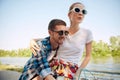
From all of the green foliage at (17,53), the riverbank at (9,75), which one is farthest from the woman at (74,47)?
the riverbank at (9,75)

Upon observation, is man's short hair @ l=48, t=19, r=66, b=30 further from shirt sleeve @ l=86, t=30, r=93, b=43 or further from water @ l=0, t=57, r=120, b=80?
water @ l=0, t=57, r=120, b=80

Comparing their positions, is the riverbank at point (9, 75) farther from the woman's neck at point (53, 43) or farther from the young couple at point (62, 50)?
the woman's neck at point (53, 43)

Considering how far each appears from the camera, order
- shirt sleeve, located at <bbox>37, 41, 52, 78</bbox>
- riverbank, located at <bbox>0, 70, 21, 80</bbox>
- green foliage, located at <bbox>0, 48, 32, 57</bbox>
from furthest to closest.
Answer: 1. riverbank, located at <bbox>0, 70, 21, 80</bbox>
2. green foliage, located at <bbox>0, 48, 32, 57</bbox>
3. shirt sleeve, located at <bbox>37, 41, 52, 78</bbox>

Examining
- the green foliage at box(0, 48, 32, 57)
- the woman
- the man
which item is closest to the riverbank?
the green foliage at box(0, 48, 32, 57)

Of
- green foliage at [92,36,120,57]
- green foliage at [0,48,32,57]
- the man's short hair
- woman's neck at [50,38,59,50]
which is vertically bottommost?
green foliage at [0,48,32,57]

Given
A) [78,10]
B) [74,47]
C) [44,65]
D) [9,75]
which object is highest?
[78,10]

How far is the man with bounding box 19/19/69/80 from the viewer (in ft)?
6.64

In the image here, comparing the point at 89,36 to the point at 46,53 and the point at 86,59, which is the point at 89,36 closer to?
the point at 86,59

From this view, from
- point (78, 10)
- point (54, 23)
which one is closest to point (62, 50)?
point (54, 23)

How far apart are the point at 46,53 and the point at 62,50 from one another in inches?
4.5

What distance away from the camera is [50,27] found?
2.11 meters

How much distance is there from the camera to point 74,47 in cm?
207

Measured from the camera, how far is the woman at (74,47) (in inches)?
81.1

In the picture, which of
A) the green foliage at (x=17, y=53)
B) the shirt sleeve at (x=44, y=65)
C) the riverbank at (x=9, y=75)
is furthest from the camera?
the riverbank at (x=9, y=75)
